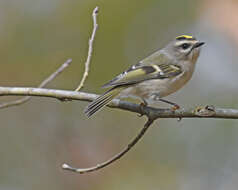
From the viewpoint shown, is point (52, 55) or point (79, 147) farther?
point (52, 55)

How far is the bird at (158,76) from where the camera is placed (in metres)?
3.02

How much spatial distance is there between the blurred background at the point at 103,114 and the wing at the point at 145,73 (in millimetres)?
1566

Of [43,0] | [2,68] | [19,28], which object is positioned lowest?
[2,68]

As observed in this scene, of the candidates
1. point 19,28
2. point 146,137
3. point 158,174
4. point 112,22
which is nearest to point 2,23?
point 19,28

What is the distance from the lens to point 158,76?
10.5ft

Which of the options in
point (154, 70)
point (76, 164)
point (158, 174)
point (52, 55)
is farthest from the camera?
point (52, 55)

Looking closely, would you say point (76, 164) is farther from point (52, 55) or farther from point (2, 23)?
point (2, 23)

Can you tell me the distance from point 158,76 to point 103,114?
2.14m

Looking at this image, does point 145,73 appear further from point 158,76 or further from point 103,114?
point 103,114

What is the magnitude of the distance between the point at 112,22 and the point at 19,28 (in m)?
1.34

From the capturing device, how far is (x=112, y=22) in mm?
5043

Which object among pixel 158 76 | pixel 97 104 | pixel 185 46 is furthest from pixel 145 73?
pixel 97 104

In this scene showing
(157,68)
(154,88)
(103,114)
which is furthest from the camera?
(103,114)

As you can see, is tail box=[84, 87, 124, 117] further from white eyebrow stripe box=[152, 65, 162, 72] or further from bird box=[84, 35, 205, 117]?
white eyebrow stripe box=[152, 65, 162, 72]
